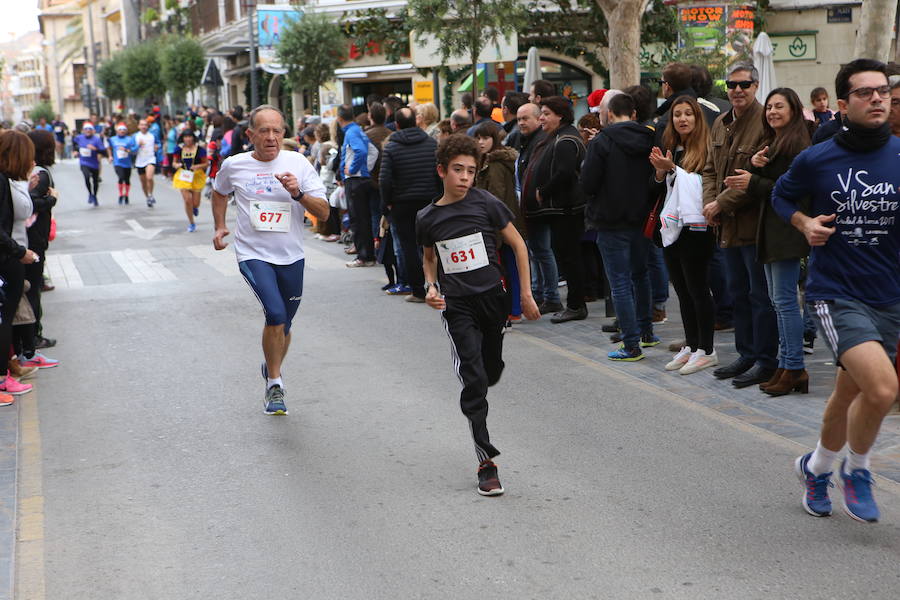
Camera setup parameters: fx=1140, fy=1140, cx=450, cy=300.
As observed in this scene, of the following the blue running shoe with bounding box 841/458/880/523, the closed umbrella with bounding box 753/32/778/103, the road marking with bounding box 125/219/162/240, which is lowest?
A: the road marking with bounding box 125/219/162/240

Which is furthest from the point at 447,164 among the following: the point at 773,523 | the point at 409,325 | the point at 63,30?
the point at 63,30

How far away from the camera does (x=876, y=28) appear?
448 inches

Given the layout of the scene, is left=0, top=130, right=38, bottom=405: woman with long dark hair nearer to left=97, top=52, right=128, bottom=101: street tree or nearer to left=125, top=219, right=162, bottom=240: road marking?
left=125, top=219, right=162, bottom=240: road marking

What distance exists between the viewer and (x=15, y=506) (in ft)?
18.1

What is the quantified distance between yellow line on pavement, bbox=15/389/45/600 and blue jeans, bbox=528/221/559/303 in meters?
4.65

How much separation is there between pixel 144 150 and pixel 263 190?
18820 mm

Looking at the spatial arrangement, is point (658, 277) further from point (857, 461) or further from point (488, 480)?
point (857, 461)

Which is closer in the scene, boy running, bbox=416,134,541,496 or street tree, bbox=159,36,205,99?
boy running, bbox=416,134,541,496

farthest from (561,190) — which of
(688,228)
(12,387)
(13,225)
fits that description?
(12,387)

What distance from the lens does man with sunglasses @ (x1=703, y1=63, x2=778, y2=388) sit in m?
7.14

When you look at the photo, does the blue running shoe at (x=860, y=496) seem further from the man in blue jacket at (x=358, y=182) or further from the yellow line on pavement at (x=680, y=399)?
the man in blue jacket at (x=358, y=182)

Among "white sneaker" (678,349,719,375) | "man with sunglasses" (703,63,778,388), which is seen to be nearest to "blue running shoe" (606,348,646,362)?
"white sneaker" (678,349,719,375)

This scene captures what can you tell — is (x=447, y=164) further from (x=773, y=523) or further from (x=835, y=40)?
(x=835, y=40)

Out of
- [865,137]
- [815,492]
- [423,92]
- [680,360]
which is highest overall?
[865,137]
